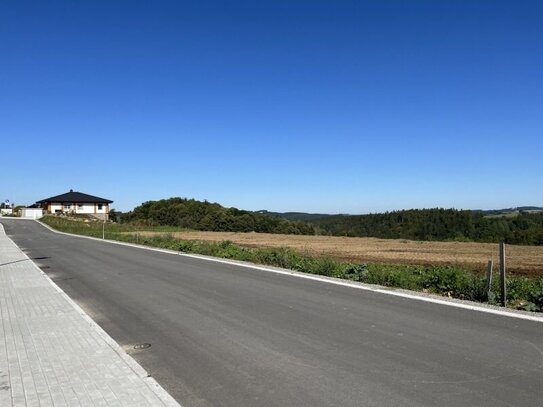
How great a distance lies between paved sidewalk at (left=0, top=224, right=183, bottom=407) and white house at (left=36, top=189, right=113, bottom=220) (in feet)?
314

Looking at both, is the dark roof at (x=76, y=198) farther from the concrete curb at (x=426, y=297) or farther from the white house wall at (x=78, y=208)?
the concrete curb at (x=426, y=297)

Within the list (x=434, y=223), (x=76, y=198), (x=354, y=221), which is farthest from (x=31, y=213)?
(x=434, y=223)

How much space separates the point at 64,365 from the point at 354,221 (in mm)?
130495

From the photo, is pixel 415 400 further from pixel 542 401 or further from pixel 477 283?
pixel 477 283

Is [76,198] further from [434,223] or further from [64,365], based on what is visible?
[64,365]

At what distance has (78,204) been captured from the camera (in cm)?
10188

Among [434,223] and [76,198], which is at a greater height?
[76,198]

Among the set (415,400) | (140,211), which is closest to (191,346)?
(415,400)

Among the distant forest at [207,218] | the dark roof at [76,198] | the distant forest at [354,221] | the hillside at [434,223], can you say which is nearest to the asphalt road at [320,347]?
the hillside at [434,223]

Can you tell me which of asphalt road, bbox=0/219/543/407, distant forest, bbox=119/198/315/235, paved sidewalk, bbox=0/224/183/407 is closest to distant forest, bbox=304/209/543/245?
A: distant forest, bbox=119/198/315/235

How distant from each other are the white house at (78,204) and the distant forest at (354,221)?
7.05 metres

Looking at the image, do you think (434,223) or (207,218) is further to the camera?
(434,223)

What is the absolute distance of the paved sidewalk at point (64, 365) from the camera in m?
4.97

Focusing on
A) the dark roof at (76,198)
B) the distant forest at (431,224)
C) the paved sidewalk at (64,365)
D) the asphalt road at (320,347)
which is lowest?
the paved sidewalk at (64,365)
